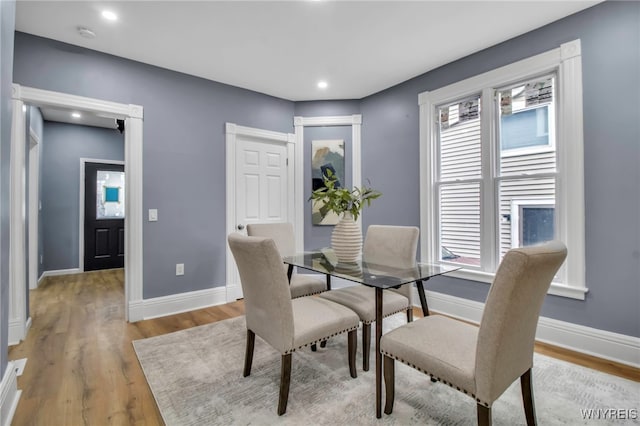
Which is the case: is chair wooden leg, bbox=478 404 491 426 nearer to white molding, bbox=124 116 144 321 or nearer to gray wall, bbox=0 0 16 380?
gray wall, bbox=0 0 16 380

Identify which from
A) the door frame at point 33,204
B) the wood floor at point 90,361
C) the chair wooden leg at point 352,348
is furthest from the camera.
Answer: the door frame at point 33,204

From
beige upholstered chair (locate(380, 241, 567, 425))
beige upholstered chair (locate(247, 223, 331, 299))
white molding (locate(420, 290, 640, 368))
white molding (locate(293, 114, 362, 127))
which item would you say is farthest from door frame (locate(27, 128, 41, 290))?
white molding (locate(420, 290, 640, 368))

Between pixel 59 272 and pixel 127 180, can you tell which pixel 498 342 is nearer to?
pixel 127 180

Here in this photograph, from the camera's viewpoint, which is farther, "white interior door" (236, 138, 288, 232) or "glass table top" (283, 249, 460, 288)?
"white interior door" (236, 138, 288, 232)

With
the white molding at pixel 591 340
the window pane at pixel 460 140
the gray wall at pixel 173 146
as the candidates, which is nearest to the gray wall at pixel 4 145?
the gray wall at pixel 173 146

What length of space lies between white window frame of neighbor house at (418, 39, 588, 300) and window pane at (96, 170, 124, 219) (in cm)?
549

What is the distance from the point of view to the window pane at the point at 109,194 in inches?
214

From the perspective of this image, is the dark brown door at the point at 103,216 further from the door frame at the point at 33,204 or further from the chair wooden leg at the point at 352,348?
the chair wooden leg at the point at 352,348

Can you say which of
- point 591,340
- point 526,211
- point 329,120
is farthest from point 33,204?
point 591,340

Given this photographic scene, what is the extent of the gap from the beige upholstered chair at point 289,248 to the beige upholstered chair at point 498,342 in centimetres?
121

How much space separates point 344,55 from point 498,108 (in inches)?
62.1

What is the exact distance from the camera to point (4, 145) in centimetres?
157

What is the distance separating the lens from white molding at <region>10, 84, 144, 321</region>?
252cm

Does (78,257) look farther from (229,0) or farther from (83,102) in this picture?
(229,0)
